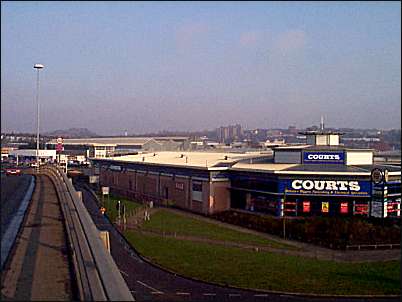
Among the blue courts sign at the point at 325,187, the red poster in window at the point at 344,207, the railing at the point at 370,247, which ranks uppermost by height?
the blue courts sign at the point at 325,187

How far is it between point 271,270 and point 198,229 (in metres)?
7.75

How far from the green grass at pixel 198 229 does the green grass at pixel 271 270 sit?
1.73m

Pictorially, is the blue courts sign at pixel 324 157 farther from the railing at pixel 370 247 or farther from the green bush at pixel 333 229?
the railing at pixel 370 247

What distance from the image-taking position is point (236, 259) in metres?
16.3

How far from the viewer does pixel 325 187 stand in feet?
75.7

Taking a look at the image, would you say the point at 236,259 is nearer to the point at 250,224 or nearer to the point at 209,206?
the point at 250,224

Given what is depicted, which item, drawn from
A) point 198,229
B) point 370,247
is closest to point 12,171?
point 198,229

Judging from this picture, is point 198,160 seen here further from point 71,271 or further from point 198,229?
point 71,271

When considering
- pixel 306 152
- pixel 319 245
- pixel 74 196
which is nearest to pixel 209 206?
pixel 306 152

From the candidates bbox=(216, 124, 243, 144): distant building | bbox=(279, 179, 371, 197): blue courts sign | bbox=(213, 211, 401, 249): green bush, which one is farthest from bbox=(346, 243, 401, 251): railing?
bbox=(216, 124, 243, 144): distant building

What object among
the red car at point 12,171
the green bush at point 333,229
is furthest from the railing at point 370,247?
the red car at point 12,171

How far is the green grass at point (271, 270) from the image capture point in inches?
515

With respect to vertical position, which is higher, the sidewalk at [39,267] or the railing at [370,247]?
the sidewalk at [39,267]

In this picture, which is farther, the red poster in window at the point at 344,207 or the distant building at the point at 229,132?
the distant building at the point at 229,132
